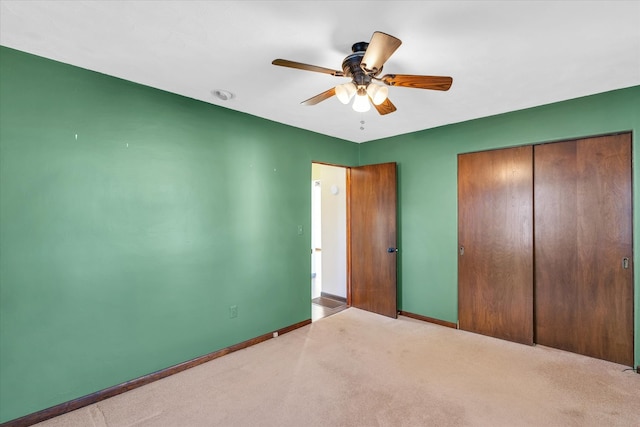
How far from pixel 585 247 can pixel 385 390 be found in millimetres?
2358

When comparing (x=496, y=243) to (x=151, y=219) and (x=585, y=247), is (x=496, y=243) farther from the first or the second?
(x=151, y=219)

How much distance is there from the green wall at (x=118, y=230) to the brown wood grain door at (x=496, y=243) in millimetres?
2296

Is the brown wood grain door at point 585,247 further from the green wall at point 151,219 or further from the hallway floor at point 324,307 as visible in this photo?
the hallway floor at point 324,307

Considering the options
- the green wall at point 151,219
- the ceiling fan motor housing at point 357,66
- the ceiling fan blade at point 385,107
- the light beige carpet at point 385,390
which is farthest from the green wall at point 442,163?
the ceiling fan motor housing at point 357,66

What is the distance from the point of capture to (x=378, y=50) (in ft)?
4.94

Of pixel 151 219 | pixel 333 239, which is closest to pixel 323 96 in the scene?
pixel 151 219

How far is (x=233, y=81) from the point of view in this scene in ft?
7.79

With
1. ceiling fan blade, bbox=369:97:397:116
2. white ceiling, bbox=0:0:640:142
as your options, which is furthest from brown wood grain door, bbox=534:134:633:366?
ceiling fan blade, bbox=369:97:397:116

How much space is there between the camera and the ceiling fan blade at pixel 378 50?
54.6 inches

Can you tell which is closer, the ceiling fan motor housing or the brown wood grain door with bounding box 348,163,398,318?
the ceiling fan motor housing

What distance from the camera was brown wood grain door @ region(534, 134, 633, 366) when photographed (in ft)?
8.72

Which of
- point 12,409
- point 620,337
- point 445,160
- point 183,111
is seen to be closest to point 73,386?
point 12,409

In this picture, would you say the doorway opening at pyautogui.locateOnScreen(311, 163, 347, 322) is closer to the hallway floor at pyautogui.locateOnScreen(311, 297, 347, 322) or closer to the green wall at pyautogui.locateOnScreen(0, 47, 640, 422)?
the hallway floor at pyautogui.locateOnScreen(311, 297, 347, 322)

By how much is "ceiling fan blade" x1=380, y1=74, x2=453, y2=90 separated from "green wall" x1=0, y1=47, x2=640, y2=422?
1.80 metres
